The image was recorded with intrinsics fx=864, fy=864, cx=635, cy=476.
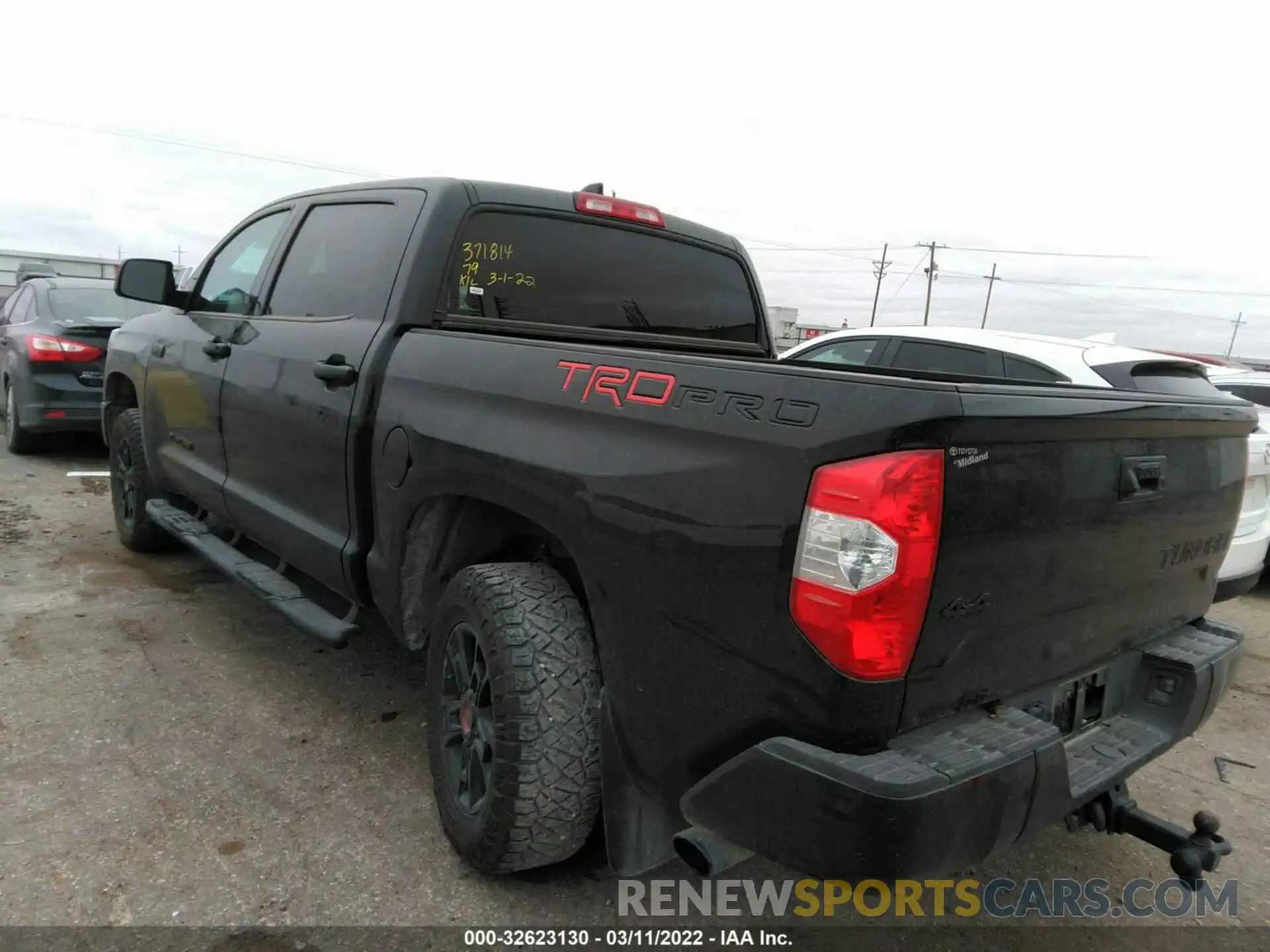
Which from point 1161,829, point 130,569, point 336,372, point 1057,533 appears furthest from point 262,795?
point 130,569

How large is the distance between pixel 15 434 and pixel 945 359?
8.15 meters

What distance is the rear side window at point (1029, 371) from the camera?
4868 mm

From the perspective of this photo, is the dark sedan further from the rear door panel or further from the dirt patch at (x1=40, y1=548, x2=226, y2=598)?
the rear door panel

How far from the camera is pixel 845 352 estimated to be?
6539 millimetres

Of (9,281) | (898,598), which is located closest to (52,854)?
(898,598)

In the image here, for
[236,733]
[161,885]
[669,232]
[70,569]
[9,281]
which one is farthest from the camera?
[9,281]

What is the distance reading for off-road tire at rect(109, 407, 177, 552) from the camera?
4.84m

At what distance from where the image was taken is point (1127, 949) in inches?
91.3

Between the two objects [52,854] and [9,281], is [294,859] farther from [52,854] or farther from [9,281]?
[9,281]

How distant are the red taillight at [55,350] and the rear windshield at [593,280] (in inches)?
245

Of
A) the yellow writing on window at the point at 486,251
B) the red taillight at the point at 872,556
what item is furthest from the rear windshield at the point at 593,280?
the red taillight at the point at 872,556

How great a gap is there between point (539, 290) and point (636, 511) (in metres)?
1.55

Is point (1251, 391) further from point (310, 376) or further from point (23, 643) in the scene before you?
point (23, 643)

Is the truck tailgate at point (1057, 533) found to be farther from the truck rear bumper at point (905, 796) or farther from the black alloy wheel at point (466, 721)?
the black alloy wheel at point (466, 721)
